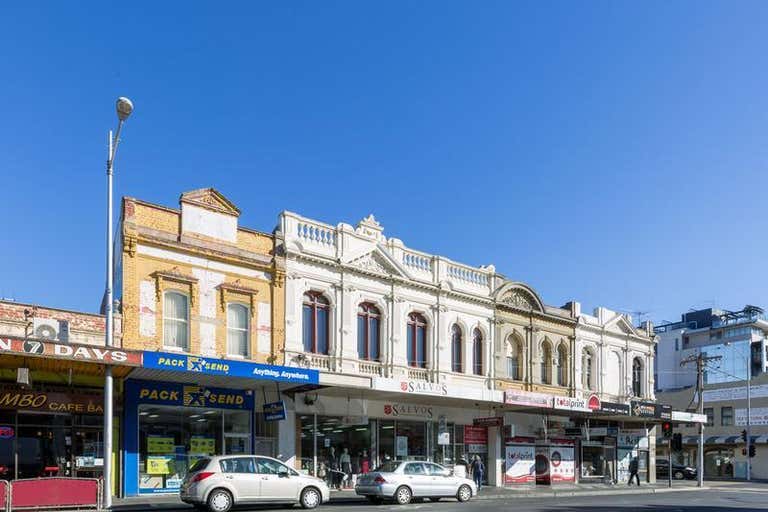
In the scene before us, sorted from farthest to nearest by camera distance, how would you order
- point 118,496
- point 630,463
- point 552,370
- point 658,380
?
1. point 658,380
2. point 630,463
3. point 552,370
4. point 118,496

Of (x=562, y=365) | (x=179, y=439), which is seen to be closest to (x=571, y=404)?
(x=562, y=365)

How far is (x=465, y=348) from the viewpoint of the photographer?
35.4 meters

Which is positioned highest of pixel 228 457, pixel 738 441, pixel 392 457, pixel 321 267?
pixel 321 267

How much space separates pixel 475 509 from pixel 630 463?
2352cm

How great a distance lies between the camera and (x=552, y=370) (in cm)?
4000

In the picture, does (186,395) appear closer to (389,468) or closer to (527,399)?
(389,468)

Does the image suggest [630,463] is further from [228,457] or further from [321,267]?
[228,457]

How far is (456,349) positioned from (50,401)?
1751cm

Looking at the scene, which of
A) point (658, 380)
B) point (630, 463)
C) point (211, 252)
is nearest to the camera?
point (211, 252)

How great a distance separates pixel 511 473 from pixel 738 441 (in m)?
33.5

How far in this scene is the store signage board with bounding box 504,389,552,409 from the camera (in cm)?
3338

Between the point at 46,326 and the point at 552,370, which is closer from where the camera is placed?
the point at 46,326

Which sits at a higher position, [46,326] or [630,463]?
[46,326]

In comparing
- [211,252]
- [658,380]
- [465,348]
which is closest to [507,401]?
[465,348]
